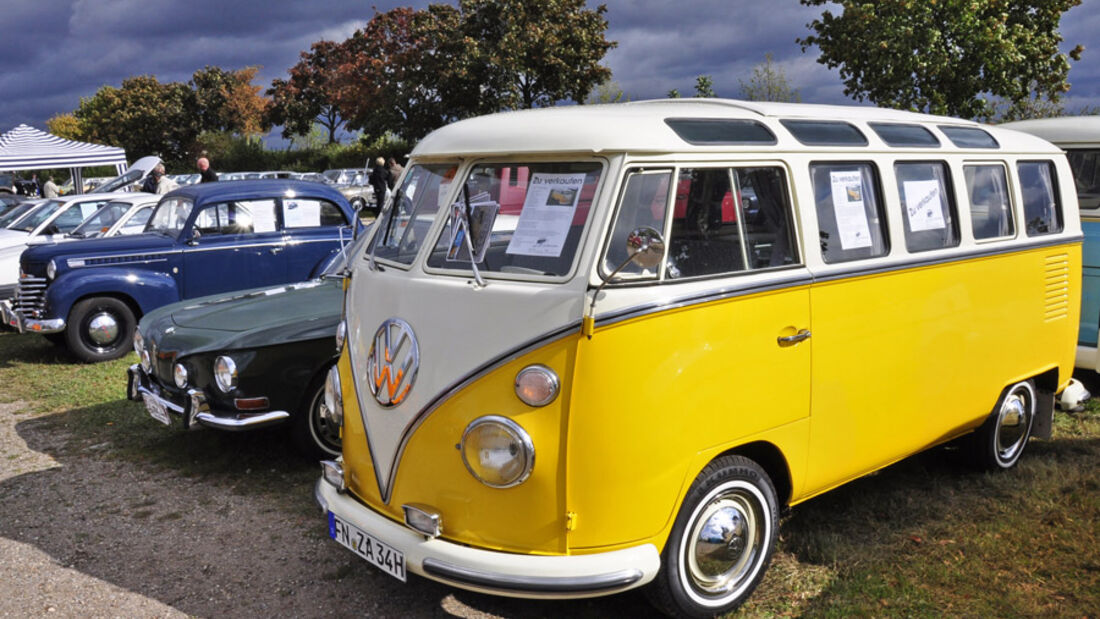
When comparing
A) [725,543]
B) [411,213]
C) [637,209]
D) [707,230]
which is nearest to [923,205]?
[707,230]

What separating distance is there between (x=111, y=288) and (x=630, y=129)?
737 cm

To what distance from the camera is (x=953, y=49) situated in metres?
15.4

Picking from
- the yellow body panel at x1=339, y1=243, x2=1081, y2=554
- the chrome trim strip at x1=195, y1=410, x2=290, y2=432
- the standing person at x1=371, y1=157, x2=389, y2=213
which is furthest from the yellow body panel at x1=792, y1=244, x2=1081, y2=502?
the standing person at x1=371, y1=157, x2=389, y2=213

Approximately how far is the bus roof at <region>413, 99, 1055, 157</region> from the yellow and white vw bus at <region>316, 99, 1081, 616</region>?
15mm

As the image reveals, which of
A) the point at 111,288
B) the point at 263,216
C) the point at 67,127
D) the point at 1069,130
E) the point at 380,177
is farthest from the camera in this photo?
the point at 67,127

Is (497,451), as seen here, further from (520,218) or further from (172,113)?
(172,113)

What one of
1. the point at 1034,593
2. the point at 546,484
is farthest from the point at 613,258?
the point at 1034,593

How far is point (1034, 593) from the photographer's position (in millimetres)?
3900

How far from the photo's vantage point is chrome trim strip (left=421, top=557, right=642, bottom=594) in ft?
10.4

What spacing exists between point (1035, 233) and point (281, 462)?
5104 mm

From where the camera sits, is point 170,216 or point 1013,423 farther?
point 170,216

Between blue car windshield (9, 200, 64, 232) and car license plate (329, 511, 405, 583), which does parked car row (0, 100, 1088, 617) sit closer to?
car license plate (329, 511, 405, 583)

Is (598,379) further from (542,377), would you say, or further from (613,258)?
(613,258)

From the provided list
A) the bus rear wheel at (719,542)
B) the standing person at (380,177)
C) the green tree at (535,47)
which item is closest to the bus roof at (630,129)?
the bus rear wheel at (719,542)
